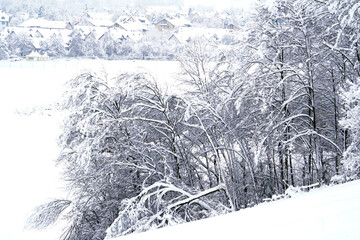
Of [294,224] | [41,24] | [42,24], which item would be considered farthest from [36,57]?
[294,224]

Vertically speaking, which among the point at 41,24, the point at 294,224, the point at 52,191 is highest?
the point at 41,24

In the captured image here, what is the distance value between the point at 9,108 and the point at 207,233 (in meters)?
33.4

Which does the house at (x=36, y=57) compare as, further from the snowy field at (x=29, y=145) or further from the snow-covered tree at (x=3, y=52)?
the snowy field at (x=29, y=145)

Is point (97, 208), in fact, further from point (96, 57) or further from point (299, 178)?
point (96, 57)

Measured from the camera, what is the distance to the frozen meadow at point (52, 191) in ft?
8.54

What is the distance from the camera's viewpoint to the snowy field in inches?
542

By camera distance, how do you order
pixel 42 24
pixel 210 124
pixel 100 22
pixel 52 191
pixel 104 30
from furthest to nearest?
pixel 100 22 → pixel 42 24 → pixel 104 30 → pixel 52 191 → pixel 210 124

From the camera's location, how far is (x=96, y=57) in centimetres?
6762

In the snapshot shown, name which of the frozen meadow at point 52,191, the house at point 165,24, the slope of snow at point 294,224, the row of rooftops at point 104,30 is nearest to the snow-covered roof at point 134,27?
the row of rooftops at point 104,30

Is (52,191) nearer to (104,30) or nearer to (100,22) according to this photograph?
(104,30)

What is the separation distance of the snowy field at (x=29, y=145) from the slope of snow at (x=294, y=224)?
8.12 metres

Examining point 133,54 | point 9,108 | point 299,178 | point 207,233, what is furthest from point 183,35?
point 207,233

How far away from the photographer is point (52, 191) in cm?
1666

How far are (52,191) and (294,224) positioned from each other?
622 inches
